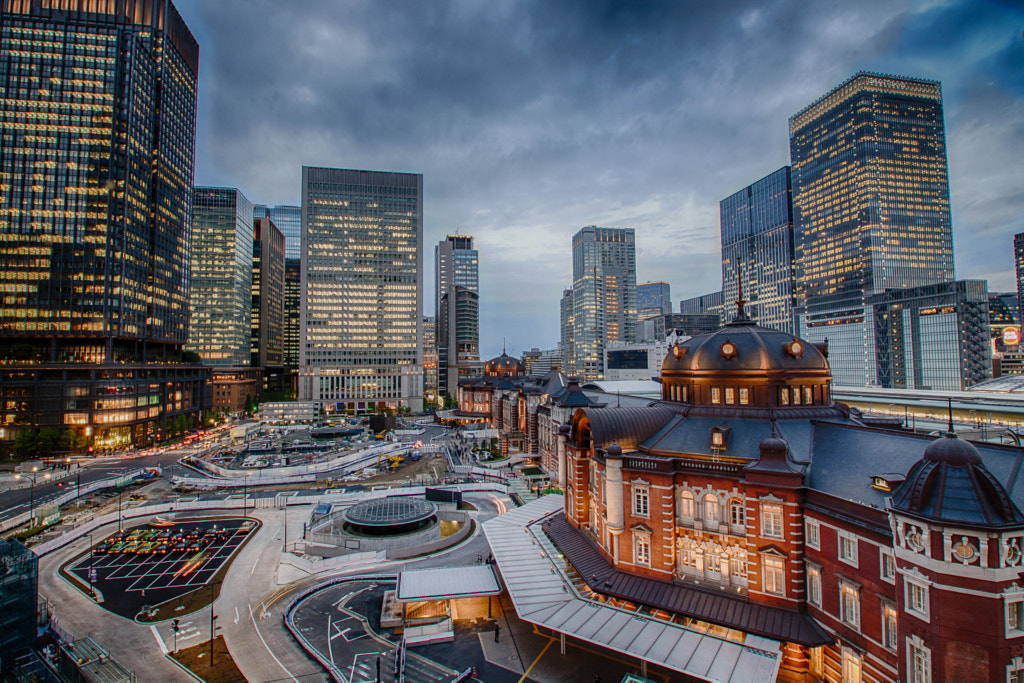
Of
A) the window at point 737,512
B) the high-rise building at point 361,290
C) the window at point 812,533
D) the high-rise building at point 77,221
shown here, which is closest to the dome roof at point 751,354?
the window at point 737,512

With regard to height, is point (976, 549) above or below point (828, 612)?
above

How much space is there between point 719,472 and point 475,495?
49044 mm

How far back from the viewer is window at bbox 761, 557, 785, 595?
1299 inches

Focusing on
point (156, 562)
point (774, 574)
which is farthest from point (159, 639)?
point (774, 574)

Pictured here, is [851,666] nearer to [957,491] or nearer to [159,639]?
[957,491]

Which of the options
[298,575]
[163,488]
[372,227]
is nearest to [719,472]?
[298,575]

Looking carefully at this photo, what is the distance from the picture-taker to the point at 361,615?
4175 centimetres

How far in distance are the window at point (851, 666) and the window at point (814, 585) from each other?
2.84 meters

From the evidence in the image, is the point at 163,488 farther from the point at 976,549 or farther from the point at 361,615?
Result: the point at 976,549

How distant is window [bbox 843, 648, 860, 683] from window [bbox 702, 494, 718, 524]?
10088 millimetres

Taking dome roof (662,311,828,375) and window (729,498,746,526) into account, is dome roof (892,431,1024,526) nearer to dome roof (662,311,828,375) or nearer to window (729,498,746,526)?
window (729,498,746,526)

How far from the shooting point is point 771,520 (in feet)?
111

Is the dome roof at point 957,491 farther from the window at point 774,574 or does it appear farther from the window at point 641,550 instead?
the window at point 641,550

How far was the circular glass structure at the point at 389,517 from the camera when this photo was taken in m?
58.4
